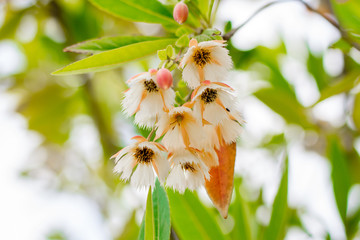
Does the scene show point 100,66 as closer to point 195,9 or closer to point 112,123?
point 195,9

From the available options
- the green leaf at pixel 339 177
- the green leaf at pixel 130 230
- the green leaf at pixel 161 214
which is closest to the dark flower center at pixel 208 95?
the green leaf at pixel 161 214

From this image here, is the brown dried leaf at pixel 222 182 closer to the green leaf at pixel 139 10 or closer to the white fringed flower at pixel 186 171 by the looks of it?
the white fringed flower at pixel 186 171


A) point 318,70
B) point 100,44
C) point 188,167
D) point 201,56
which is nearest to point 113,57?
point 100,44

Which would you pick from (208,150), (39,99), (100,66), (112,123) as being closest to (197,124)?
(208,150)

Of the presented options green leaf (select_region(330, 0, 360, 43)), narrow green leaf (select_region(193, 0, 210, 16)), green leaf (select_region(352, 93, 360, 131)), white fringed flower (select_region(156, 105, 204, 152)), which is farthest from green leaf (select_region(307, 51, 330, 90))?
white fringed flower (select_region(156, 105, 204, 152))

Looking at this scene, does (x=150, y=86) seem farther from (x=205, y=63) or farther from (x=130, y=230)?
(x=130, y=230)

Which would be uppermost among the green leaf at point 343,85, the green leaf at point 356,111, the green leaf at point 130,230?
the green leaf at point 343,85

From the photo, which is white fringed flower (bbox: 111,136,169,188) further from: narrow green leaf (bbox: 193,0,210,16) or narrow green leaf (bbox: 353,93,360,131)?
narrow green leaf (bbox: 353,93,360,131)
